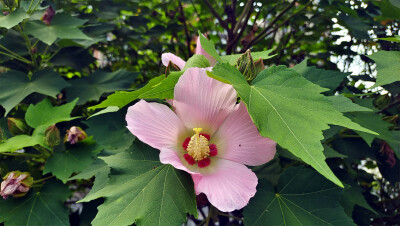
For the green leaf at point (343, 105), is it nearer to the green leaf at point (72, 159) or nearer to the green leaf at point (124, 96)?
the green leaf at point (124, 96)

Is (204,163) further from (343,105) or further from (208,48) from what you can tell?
(343,105)

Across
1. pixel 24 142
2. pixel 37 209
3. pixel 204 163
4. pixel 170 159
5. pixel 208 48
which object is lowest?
pixel 37 209

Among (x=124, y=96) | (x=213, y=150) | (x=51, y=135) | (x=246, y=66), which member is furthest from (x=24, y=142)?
(x=246, y=66)

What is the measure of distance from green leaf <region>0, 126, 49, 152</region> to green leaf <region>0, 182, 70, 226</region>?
198 millimetres

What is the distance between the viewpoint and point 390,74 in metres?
0.92

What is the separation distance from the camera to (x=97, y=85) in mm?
1568

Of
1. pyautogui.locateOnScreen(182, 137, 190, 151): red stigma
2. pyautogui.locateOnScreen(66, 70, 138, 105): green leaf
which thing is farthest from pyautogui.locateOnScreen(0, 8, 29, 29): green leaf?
pyautogui.locateOnScreen(182, 137, 190, 151): red stigma

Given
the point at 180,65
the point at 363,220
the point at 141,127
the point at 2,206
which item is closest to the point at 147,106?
the point at 141,127

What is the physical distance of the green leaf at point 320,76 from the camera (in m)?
1.07

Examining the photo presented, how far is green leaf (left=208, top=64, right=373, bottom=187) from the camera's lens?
56 cm

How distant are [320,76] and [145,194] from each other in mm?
731

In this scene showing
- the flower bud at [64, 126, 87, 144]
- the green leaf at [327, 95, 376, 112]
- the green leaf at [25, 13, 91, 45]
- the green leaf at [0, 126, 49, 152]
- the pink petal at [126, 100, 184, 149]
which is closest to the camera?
the pink petal at [126, 100, 184, 149]

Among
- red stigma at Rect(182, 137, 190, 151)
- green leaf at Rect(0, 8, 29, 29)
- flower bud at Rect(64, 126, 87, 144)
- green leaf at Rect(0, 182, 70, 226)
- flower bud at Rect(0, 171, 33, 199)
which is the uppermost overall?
green leaf at Rect(0, 8, 29, 29)

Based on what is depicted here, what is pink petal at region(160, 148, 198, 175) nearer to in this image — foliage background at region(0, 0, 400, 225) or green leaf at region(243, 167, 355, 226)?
foliage background at region(0, 0, 400, 225)
